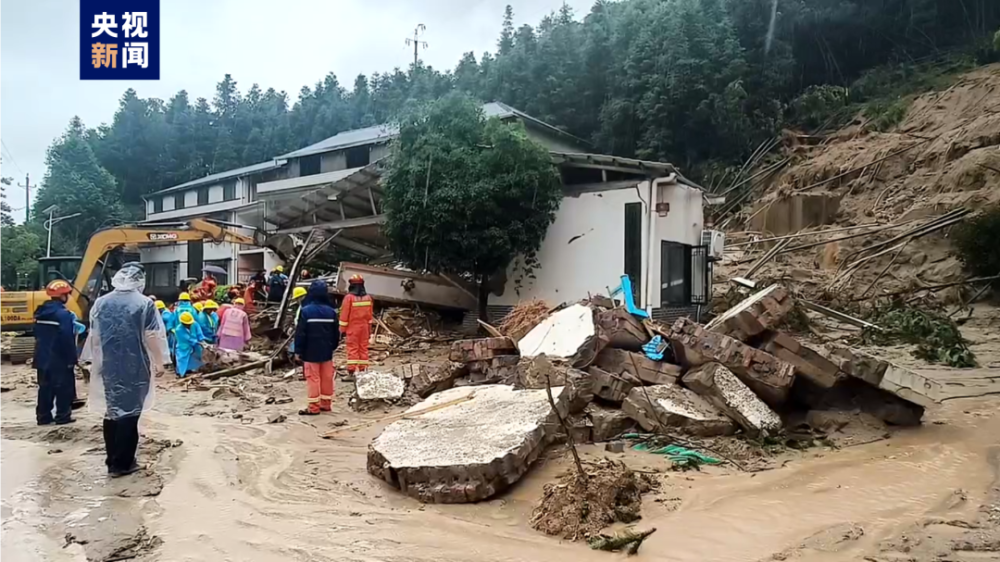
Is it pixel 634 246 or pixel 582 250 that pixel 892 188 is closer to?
pixel 634 246

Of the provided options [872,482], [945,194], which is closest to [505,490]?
[872,482]

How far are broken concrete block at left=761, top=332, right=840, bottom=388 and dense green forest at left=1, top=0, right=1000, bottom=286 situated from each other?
2415cm

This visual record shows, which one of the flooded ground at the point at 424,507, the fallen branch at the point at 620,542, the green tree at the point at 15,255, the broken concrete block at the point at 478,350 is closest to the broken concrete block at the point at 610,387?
the flooded ground at the point at 424,507

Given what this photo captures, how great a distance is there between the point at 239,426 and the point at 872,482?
6.38m

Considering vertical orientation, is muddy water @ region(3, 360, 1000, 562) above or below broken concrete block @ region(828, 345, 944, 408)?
below

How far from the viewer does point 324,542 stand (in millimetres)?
4242

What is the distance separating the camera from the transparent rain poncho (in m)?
5.57

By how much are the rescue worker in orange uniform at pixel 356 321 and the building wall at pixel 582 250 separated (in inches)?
236

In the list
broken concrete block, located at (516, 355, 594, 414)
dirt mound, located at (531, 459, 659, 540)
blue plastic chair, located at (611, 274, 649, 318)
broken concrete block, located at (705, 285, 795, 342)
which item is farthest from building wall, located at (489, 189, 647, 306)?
dirt mound, located at (531, 459, 659, 540)

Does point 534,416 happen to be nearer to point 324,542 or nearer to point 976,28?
point 324,542

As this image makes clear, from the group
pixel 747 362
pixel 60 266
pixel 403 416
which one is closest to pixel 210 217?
pixel 60 266

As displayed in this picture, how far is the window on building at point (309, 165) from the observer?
3328cm

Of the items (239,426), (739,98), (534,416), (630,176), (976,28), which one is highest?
(976,28)

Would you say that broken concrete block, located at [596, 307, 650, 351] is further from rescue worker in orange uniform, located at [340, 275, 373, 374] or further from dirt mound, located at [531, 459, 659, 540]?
rescue worker in orange uniform, located at [340, 275, 373, 374]
